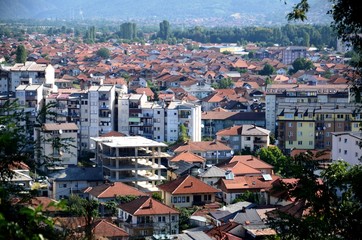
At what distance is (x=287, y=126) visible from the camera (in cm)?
2589

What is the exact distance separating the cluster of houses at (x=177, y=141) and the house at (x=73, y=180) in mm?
23

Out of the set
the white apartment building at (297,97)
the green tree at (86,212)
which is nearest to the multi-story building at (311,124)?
the white apartment building at (297,97)

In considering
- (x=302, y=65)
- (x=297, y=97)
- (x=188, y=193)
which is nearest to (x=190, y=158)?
(x=188, y=193)

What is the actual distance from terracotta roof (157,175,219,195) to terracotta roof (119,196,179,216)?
204 cm

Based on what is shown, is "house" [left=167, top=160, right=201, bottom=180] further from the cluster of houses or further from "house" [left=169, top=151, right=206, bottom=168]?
"house" [left=169, top=151, right=206, bottom=168]

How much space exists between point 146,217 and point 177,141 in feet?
35.0

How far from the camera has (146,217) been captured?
49.8ft

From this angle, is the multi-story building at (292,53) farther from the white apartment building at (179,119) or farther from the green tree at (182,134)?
the green tree at (182,134)

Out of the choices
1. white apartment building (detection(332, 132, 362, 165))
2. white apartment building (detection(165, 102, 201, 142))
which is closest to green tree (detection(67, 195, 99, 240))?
white apartment building (detection(332, 132, 362, 165))

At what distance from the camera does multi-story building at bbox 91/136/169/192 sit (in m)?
19.6

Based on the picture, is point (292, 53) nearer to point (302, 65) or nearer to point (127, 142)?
point (302, 65)

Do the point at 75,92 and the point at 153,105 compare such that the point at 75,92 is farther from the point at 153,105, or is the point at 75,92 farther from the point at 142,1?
the point at 142,1

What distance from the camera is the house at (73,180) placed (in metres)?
19.2

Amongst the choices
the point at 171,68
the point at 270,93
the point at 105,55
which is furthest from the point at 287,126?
the point at 105,55
